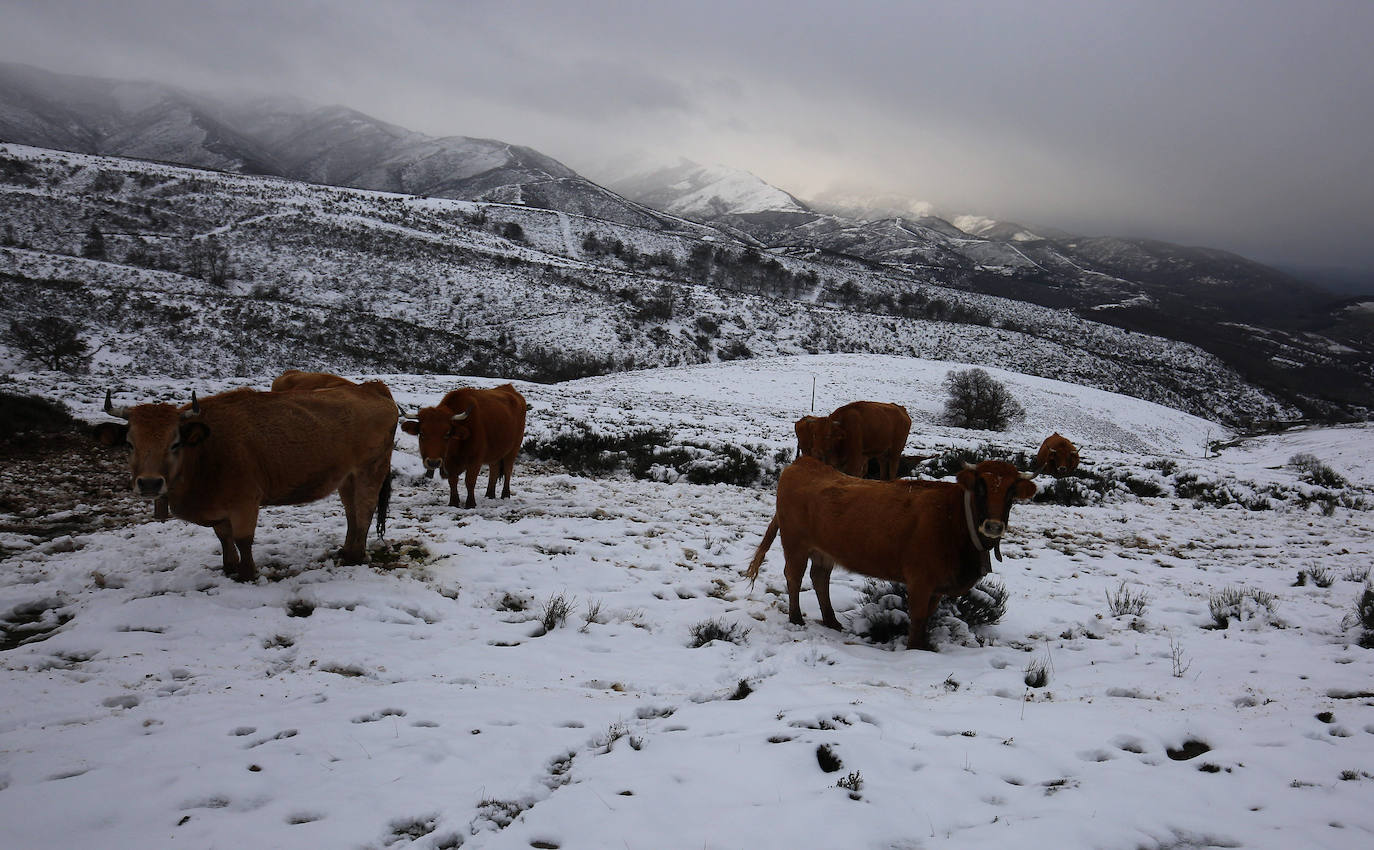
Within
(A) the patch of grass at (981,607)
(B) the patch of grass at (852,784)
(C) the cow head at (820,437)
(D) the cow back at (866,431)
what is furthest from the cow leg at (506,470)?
(B) the patch of grass at (852,784)

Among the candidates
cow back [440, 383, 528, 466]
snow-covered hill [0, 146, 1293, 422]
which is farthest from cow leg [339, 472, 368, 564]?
snow-covered hill [0, 146, 1293, 422]

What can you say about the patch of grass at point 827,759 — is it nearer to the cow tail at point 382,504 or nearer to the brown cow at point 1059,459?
the cow tail at point 382,504

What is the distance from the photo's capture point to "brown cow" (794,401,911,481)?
11312mm

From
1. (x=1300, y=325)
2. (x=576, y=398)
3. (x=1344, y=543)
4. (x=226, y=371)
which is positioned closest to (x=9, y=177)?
(x=226, y=371)

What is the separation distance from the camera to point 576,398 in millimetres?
25500

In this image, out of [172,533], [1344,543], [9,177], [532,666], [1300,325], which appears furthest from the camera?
[1300,325]

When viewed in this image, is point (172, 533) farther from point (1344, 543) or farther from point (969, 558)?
point (1344, 543)

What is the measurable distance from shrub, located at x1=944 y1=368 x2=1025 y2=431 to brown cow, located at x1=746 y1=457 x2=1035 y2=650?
30.7 metres

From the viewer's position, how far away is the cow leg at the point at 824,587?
6070 millimetres

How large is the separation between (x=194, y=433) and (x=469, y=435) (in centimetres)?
404

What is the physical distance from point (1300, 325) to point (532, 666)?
244m

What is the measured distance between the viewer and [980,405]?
34.3m

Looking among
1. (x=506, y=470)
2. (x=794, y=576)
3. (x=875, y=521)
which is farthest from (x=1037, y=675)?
(x=506, y=470)

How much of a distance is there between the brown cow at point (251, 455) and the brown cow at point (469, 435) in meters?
1.80
